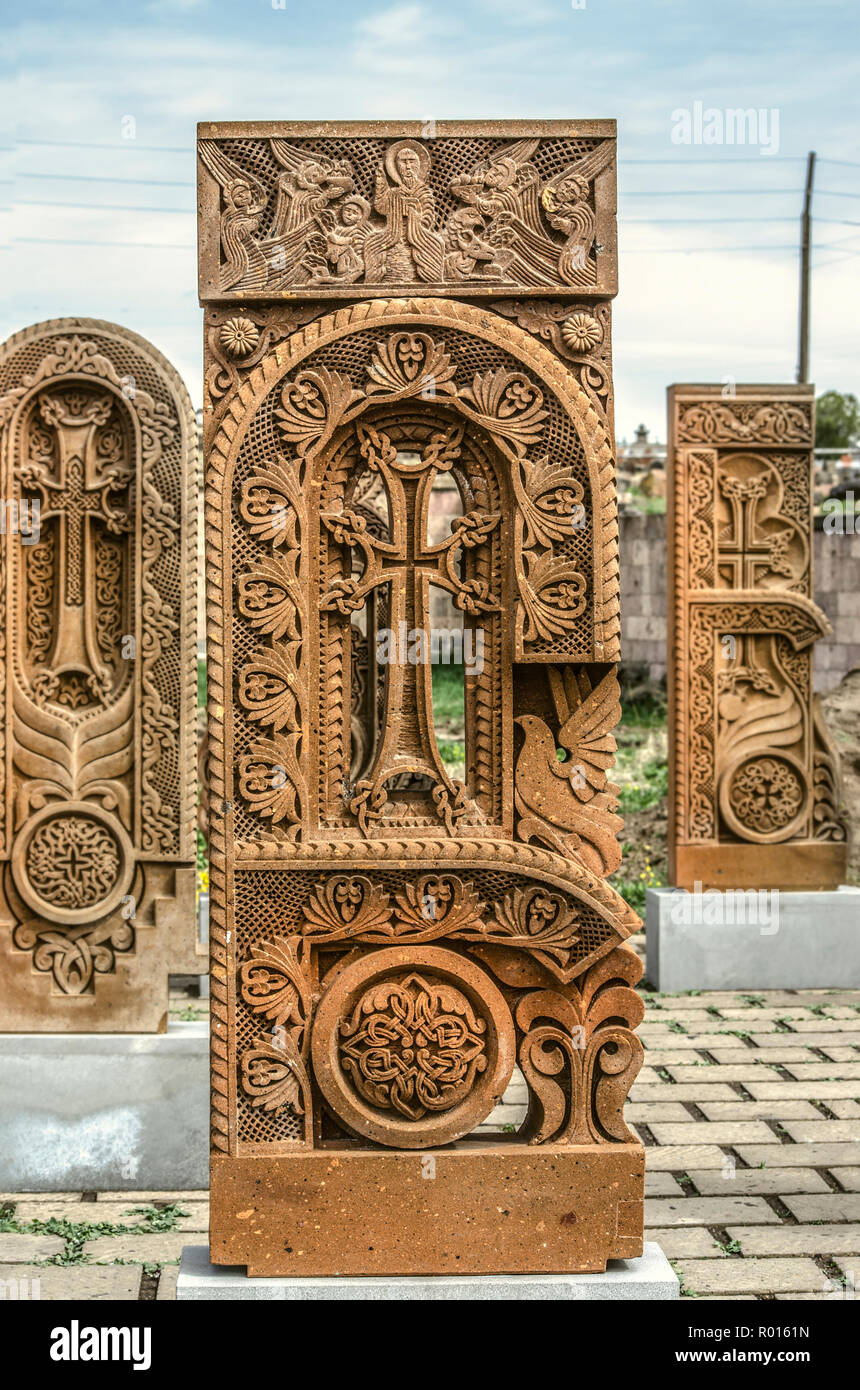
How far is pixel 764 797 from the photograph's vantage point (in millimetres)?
7453

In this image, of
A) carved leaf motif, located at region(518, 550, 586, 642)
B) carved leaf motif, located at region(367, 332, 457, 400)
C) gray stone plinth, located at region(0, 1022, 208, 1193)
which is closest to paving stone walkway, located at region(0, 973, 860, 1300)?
gray stone plinth, located at region(0, 1022, 208, 1193)

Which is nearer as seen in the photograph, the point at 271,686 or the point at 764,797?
the point at 271,686

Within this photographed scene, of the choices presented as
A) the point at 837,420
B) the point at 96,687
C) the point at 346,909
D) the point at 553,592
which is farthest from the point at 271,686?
the point at 837,420

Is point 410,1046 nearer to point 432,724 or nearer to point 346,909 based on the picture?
point 346,909

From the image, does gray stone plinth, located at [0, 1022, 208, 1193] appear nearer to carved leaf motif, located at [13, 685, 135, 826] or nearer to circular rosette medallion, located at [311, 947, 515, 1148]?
carved leaf motif, located at [13, 685, 135, 826]

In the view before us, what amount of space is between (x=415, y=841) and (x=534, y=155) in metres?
1.42

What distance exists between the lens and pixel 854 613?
14281 millimetres

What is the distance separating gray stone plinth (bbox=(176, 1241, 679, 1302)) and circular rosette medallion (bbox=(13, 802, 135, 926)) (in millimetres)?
2196

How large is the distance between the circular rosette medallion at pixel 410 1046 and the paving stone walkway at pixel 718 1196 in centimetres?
131

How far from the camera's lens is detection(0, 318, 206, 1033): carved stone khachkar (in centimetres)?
491

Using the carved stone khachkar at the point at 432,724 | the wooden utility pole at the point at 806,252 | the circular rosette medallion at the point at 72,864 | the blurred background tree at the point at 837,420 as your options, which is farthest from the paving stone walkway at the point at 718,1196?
the blurred background tree at the point at 837,420

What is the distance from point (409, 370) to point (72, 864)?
8.63ft

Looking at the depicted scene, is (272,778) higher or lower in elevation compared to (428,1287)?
higher

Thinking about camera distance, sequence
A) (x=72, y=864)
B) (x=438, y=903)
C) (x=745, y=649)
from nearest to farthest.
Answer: (x=438, y=903) < (x=72, y=864) < (x=745, y=649)
